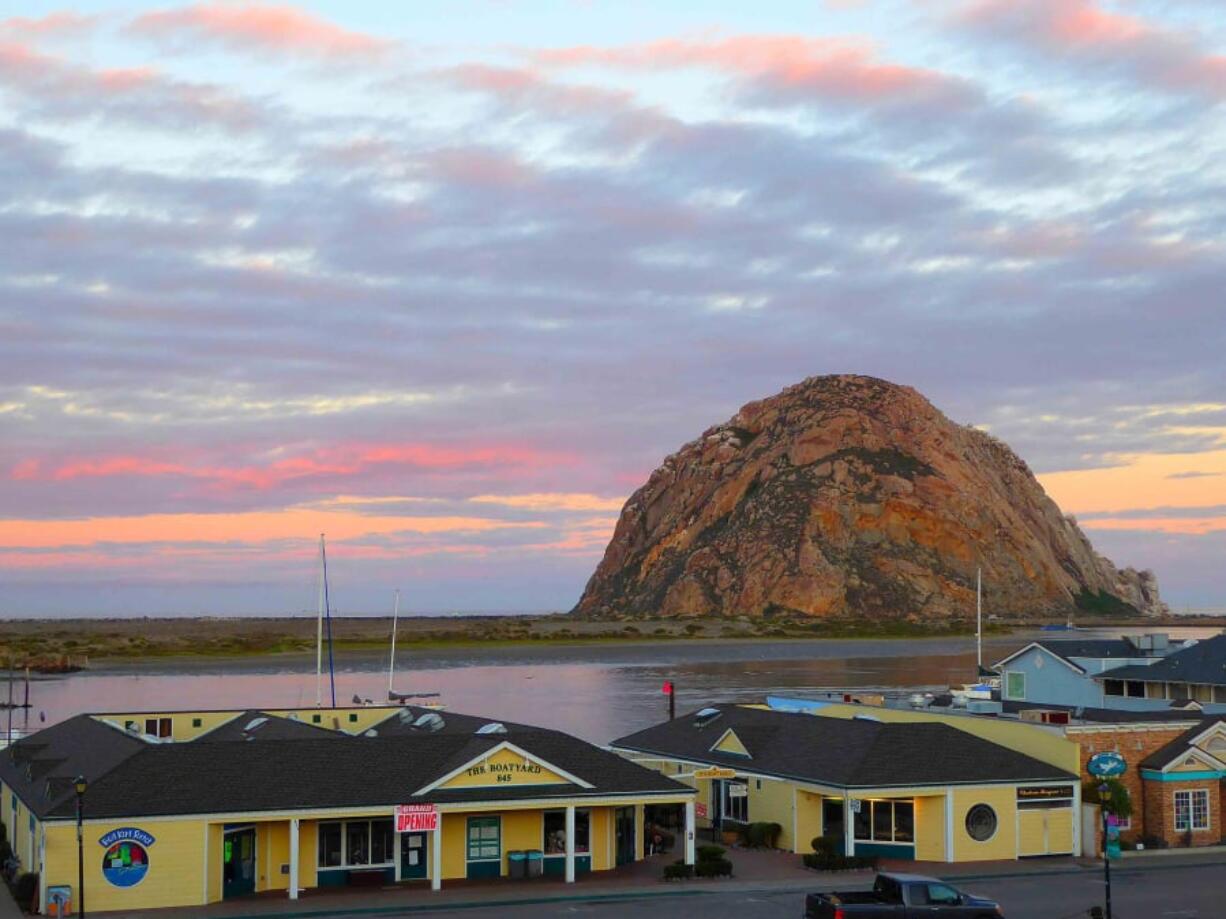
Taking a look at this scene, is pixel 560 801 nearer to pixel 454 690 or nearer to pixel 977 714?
pixel 977 714

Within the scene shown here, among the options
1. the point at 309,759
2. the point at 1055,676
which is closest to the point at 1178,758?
the point at 1055,676

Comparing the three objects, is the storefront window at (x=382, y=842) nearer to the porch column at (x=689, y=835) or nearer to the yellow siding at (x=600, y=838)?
the yellow siding at (x=600, y=838)

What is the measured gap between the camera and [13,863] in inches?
1734

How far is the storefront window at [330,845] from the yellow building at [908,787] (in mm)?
12599

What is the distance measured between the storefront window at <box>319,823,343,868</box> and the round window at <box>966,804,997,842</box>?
19.7 m

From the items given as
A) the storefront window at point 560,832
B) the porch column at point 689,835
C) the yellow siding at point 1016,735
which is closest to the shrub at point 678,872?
the porch column at point 689,835

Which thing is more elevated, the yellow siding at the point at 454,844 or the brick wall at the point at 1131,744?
the brick wall at the point at 1131,744

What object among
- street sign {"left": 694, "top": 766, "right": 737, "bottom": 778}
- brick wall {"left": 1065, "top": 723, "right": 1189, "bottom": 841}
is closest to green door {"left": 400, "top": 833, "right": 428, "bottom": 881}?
street sign {"left": 694, "top": 766, "right": 737, "bottom": 778}

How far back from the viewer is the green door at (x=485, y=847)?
4406 cm

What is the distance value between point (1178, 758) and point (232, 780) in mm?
30675

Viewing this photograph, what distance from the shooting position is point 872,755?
1929 inches

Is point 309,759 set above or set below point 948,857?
above

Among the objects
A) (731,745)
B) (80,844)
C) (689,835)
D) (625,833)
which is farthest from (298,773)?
(731,745)

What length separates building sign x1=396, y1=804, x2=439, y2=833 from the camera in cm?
4228
